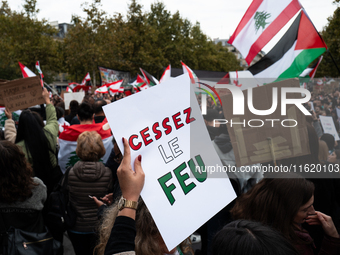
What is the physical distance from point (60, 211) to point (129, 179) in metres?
1.66

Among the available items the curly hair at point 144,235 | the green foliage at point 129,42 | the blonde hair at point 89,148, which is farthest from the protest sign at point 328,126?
the green foliage at point 129,42

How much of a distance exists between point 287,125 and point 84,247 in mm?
2222

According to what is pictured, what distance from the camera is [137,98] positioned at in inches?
60.1

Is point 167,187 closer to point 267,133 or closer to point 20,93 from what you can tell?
point 267,133

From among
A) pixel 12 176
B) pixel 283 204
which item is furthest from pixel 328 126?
pixel 12 176

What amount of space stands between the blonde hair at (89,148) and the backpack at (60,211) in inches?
8.5

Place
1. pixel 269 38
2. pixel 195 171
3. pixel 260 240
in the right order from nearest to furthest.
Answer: pixel 260 240 → pixel 195 171 → pixel 269 38

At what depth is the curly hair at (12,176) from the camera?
226cm

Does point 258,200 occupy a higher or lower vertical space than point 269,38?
lower

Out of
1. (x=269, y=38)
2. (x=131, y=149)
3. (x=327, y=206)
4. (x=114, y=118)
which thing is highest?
(x=269, y=38)

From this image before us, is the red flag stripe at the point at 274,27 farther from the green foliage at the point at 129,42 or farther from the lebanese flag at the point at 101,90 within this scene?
the green foliage at the point at 129,42

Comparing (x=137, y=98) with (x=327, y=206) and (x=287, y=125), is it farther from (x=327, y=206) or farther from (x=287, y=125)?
(x=327, y=206)

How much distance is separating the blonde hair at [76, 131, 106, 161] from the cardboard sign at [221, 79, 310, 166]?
4.62ft

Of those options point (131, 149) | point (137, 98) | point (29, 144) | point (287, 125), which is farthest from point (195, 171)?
point (29, 144)
